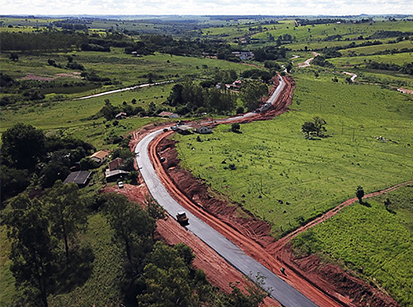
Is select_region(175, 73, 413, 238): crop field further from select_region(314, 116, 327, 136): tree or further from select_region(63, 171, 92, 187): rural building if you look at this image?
select_region(63, 171, 92, 187): rural building

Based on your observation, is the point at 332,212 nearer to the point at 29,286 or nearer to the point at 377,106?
the point at 29,286

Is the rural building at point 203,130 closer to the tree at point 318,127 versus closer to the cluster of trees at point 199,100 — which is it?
the cluster of trees at point 199,100

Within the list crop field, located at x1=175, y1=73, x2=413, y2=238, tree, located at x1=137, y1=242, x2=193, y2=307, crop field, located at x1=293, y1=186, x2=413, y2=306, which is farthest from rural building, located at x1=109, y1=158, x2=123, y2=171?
crop field, located at x1=293, y1=186, x2=413, y2=306

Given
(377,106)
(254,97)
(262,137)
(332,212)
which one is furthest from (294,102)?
(332,212)

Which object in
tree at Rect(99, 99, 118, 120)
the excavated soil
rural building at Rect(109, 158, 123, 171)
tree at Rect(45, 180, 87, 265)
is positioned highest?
tree at Rect(45, 180, 87, 265)

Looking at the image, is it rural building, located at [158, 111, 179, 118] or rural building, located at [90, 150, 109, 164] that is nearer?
rural building, located at [90, 150, 109, 164]

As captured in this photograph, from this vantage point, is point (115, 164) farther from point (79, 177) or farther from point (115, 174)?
point (79, 177)

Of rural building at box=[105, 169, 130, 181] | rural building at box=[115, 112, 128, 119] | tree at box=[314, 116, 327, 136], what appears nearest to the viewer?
rural building at box=[105, 169, 130, 181]
